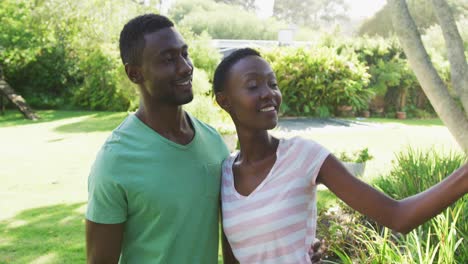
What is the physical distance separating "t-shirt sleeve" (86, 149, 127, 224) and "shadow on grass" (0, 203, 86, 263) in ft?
12.2

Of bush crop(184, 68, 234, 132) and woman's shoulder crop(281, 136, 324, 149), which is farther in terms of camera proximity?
bush crop(184, 68, 234, 132)

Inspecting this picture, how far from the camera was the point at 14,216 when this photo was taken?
689cm

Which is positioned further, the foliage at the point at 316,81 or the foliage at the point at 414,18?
the foliage at the point at 414,18

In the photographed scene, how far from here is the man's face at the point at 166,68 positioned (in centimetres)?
197

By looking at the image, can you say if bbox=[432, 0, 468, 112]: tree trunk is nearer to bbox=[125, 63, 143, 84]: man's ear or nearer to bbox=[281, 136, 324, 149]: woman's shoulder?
bbox=[281, 136, 324, 149]: woman's shoulder

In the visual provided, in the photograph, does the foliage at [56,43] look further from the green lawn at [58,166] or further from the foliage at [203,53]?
the green lawn at [58,166]

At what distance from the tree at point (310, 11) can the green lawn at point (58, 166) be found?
63.7 metres

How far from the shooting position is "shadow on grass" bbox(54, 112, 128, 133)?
606 inches

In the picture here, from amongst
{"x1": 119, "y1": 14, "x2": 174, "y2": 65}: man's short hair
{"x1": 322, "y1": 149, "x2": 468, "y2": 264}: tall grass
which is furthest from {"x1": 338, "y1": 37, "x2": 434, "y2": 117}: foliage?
{"x1": 119, "y1": 14, "x2": 174, "y2": 65}: man's short hair

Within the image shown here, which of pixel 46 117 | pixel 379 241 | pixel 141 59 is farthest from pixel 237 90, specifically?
pixel 46 117

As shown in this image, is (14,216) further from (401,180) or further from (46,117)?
(46,117)

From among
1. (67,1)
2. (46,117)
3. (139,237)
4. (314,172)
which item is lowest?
(46,117)

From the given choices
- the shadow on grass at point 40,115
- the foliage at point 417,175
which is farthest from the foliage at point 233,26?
the foliage at point 417,175

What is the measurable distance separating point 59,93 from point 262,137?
2369cm
